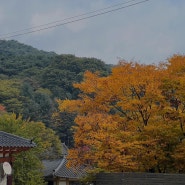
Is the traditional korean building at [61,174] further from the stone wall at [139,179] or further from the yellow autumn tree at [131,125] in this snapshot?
the stone wall at [139,179]

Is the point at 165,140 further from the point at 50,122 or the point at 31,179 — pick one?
the point at 50,122

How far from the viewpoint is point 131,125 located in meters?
20.3

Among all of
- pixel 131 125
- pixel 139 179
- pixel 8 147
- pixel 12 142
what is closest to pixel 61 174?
pixel 131 125

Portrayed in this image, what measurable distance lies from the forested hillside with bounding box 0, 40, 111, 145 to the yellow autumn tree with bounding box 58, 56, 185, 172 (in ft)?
130

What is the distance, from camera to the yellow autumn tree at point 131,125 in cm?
1880

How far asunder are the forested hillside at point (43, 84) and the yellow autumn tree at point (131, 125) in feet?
130

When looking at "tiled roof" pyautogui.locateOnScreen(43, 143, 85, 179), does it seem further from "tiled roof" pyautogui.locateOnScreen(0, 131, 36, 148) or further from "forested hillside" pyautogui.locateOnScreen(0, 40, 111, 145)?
"forested hillside" pyautogui.locateOnScreen(0, 40, 111, 145)

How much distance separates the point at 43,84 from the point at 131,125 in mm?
58052

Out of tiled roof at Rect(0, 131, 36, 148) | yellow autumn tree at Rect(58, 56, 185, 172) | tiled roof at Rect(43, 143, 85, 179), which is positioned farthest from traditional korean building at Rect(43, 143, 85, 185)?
tiled roof at Rect(0, 131, 36, 148)

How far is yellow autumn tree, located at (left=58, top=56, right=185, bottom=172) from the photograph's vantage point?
61.7 ft

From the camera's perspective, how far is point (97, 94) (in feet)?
68.8

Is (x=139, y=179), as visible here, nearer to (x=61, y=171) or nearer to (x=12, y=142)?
(x=12, y=142)

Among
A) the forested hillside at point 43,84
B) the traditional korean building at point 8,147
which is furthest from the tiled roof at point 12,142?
the forested hillside at point 43,84

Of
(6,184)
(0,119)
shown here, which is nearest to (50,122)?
A: (0,119)
